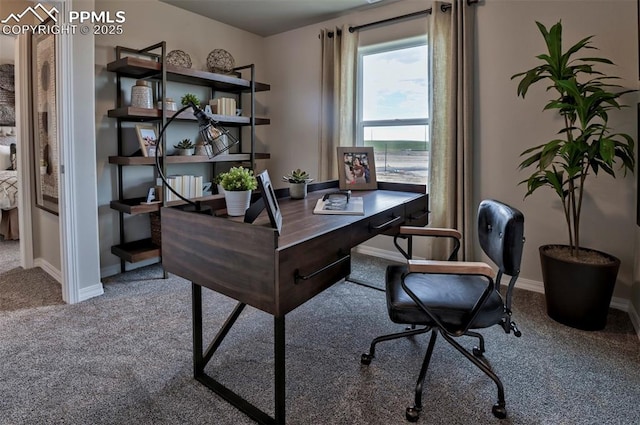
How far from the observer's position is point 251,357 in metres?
2.06

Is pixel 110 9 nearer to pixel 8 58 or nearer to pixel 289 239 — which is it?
pixel 289 239

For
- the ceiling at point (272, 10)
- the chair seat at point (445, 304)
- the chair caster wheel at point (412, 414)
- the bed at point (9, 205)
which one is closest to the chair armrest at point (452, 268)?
the chair seat at point (445, 304)

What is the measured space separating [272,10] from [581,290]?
3.51m

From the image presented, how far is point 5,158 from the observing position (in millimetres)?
5172

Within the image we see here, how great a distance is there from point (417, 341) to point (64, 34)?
9.85 feet

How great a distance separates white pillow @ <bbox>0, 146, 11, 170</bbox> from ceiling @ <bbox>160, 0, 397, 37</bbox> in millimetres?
3433

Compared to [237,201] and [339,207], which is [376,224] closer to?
[339,207]

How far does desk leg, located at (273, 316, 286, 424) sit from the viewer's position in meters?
1.44

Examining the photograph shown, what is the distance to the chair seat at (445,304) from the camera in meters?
1.61

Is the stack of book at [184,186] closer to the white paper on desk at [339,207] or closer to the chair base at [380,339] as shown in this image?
the white paper on desk at [339,207]

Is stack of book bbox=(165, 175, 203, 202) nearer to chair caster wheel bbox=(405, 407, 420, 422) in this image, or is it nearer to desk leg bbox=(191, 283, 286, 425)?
desk leg bbox=(191, 283, 286, 425)

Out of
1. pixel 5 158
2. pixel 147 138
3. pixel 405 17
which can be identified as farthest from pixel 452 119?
pixel 5 158

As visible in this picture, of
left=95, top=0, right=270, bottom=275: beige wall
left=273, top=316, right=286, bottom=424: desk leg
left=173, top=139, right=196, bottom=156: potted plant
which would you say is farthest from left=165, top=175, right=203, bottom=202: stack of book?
left=273, top=316, right=286, bottom=424: desk leg

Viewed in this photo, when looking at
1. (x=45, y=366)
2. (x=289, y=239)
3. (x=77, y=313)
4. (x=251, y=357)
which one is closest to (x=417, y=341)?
(x=251, y=357)
